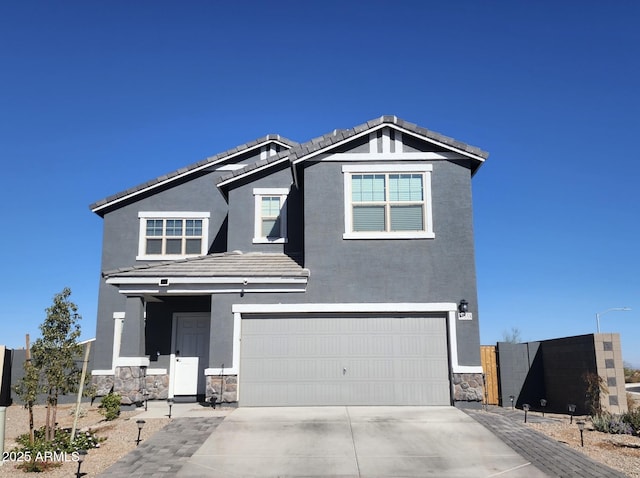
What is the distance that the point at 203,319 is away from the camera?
16.2 metres

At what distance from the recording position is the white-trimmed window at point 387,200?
14062 millimetres

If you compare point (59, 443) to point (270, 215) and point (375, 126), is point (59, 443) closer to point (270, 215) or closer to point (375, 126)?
point (270, 215)

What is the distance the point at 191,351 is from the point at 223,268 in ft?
11.8

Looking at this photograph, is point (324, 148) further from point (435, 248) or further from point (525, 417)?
point (525, 417)

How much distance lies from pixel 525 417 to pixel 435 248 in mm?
4365

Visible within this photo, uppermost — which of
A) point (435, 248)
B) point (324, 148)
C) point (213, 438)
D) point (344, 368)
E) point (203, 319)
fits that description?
point (324, 148)

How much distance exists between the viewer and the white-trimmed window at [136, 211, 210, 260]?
57.5ft

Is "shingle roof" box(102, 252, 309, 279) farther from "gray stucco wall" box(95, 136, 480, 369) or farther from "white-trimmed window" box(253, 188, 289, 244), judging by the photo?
"white-trimmed window" box(253, 188, 289, 244)

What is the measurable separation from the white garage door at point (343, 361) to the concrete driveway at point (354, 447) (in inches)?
37.3

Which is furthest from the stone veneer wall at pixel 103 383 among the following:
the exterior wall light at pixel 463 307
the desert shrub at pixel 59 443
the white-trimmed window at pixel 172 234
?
the exterior wall light at pixel 463 307

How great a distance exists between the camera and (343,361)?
1341cm

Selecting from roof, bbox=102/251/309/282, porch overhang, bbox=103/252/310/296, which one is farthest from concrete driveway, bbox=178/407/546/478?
roof, bbox=102/251/309/282

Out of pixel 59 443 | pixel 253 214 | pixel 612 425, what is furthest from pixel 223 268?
pixel 612 425

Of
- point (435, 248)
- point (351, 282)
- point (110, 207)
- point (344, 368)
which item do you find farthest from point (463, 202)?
point (110, 207)
